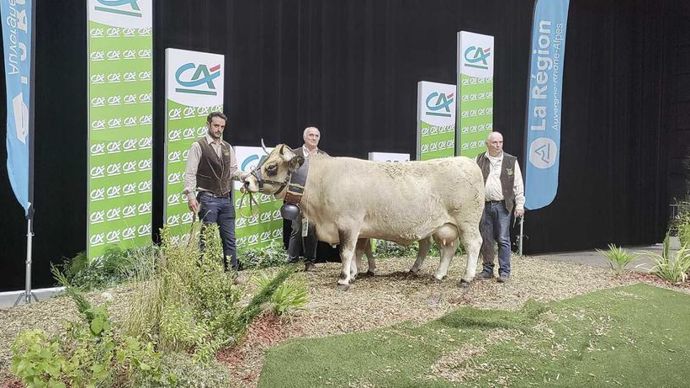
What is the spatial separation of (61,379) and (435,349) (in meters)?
2.18

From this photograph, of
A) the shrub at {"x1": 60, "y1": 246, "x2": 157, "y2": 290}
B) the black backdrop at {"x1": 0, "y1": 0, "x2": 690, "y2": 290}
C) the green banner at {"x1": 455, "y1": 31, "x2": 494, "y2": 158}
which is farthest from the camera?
the green banner at {"x1": 455, "y1": 31, "x2": 494, "y2": 158}

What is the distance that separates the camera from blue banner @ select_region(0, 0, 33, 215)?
210 inches

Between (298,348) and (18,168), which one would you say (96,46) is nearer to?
(18,168)

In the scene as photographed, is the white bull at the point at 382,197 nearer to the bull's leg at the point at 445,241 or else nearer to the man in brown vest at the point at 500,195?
the bull's leg at the point at 445,241

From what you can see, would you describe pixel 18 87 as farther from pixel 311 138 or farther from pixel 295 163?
pixel 311 138

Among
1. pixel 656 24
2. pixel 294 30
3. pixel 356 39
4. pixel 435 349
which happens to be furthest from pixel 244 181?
pixel 656 24

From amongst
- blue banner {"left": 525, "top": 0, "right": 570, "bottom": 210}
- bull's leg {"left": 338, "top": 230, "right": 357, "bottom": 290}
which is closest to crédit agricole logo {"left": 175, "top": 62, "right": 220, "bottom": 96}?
bull's leg {"left": 338, "top": 230, "right": 357, "bottom": 290}

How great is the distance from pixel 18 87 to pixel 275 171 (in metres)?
2.55

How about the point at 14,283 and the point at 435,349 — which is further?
the point at 14,283

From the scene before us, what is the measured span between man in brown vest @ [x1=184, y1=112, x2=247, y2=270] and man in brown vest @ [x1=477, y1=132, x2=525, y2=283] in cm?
265

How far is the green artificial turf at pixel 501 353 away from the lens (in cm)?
330

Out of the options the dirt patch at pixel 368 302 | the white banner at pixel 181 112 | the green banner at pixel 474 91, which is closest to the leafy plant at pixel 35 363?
the dirt patch at pixel 368 302

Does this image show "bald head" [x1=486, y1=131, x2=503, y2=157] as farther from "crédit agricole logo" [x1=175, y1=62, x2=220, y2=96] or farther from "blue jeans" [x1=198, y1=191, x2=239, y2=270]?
"crédit agricole logo" [x1=175, y1=62, x2=220, y2=96]

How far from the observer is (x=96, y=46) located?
246 inches
